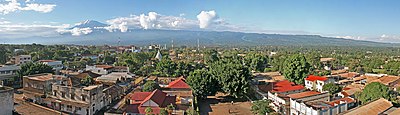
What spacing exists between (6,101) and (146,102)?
24.3 ft

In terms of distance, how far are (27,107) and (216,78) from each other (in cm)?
1366

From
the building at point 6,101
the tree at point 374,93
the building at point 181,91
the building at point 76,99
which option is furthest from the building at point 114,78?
the tree at point 374,93

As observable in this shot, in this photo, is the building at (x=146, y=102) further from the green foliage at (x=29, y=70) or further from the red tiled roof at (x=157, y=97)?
the green foliage at (x=29, y=70)

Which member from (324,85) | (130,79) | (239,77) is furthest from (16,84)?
(324,85)

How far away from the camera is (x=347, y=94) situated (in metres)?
24.0

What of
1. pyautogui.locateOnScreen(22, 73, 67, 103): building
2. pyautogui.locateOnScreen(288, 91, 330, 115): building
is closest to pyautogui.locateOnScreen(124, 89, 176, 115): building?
pyautogui.locateOnScreen(22, 73, 67, 103): building

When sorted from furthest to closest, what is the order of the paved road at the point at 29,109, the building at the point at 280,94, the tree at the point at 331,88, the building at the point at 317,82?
the building at the point at 317,82 → the tree at the point at 331,88 → the building at the point at 280,94 → the paved road at the point at 29,109

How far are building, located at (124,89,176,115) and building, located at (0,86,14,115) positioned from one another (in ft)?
19.0

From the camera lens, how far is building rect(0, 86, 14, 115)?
1412 centimetres

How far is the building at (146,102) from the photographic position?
1786cm

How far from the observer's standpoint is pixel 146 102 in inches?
728

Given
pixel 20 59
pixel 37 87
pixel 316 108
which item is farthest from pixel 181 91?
Result: pixel 20 59

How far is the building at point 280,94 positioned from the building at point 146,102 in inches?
292

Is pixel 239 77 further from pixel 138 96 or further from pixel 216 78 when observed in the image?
pixel 138 96
